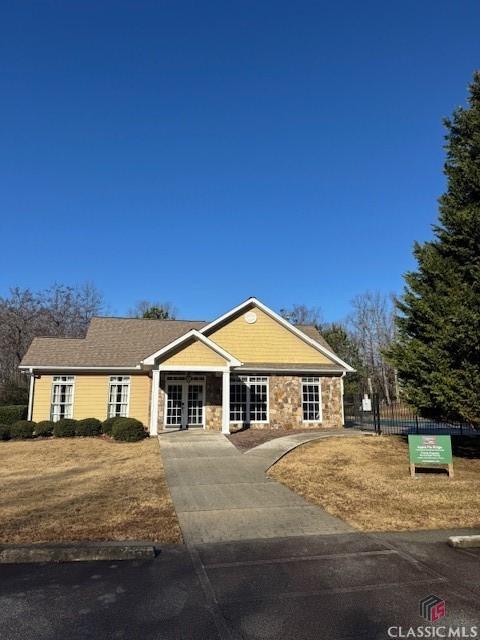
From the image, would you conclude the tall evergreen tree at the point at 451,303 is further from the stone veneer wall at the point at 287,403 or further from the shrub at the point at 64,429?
the shrub at the point at 64,429

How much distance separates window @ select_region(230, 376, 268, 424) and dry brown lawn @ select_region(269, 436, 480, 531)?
621 cm

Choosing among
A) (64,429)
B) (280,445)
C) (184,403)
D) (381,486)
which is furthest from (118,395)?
(381,486)

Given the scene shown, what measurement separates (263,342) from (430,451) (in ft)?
40.8

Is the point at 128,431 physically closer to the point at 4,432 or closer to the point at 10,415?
the point at 4,432

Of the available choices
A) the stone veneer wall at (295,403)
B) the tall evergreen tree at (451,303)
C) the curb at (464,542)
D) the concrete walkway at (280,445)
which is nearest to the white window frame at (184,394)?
the stone veneer wall at (295,403)

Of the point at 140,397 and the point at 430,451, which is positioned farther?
the point at 140,397

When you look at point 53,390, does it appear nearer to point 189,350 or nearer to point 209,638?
point 189,350

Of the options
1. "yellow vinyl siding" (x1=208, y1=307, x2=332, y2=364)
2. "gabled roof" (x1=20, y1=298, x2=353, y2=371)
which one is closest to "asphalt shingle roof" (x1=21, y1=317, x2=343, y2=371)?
"gabled roof" (x1=20, y1=298, x2=353, y2=371)

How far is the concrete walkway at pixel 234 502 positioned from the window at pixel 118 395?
7829 mm

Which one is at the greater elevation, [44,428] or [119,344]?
[119,344]

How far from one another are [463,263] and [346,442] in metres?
7.56

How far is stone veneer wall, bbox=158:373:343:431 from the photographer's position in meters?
20.7

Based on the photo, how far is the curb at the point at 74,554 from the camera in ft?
18.3

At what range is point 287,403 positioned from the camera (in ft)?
71.7
